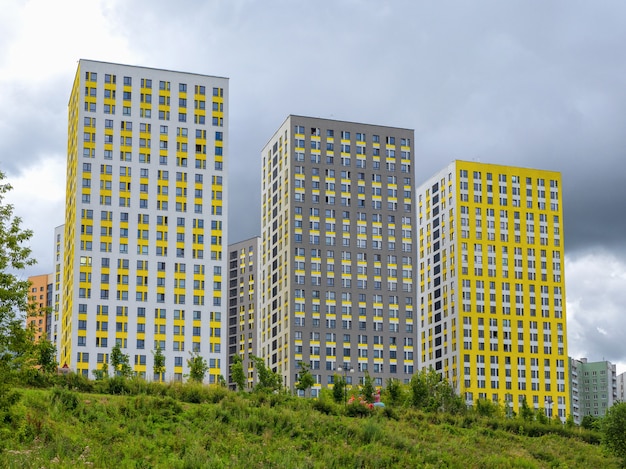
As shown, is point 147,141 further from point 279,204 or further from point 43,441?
point 43,441

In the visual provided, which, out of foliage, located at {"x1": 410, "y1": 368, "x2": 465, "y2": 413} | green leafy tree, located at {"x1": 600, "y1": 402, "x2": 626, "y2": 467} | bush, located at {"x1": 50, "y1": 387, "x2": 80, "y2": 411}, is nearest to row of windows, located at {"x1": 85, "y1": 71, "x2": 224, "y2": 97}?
foliage, located at {"x1": 410, "y1": 368, "x2": 465, "y2": 413}

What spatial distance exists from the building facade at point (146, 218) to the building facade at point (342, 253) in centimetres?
2294

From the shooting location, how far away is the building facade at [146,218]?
160 m

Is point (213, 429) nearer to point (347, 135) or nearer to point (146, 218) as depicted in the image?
point (146, 218)

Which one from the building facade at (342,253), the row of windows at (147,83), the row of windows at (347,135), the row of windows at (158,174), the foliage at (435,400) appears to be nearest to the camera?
the foliage at (435,400)

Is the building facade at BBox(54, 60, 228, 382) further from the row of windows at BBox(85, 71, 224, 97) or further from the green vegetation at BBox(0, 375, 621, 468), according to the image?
the green vegetation at BBox(0, 375, 621, 468)

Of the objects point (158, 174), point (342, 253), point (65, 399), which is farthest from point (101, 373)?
point (342, 253)

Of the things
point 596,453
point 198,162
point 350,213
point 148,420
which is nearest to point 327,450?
point 148,420

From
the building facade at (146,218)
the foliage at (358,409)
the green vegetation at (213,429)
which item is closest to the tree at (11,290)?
the green vegetation at (213,429)

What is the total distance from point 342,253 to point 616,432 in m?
130

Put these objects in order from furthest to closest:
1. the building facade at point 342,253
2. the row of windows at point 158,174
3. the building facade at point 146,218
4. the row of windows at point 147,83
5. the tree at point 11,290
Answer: the building facade at point 342,253, the row of windows at point 147,83, the row of windows at point 158,174, the building facade at point 146,218, the tree at point 11,290

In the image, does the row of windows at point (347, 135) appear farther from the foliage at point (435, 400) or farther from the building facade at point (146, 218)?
the foliage at point (435, 400)

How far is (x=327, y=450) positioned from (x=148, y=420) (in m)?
9.03

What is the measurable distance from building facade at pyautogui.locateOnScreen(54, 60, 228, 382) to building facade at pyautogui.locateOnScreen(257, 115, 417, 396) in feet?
75.3
